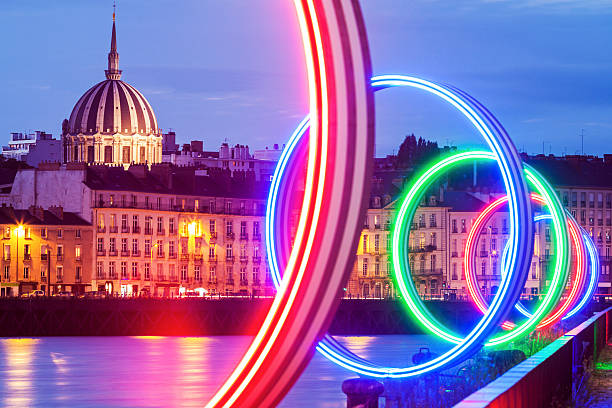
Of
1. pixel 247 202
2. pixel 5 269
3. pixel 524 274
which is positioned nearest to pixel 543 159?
pixel 247 202

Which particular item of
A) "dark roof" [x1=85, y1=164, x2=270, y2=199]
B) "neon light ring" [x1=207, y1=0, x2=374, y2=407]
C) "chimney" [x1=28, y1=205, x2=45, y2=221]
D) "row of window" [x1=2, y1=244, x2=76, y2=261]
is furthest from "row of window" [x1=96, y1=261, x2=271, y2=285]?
"neon light ring" [x1=207, y1=0, x2=374, y2=407]

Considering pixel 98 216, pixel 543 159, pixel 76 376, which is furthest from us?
pixel 543 159

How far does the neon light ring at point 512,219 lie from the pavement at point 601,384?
7.03 feet

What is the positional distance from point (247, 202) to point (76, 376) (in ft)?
233

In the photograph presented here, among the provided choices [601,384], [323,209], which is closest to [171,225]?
[601,384]

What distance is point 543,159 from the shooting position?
162500 millimetres

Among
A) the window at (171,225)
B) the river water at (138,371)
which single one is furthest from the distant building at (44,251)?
the river water at (138,371)

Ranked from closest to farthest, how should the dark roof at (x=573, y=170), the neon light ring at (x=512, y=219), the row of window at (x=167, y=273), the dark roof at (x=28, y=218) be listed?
the neon light ring at (x=512, y=219)
the dark roof at (x=28, y=218)
the row of window at (x=167, y=273)
the dark roof at (x=573, y=170)

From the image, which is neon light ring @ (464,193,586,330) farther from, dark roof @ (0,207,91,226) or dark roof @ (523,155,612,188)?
dark roof @ (523,155,612,188)

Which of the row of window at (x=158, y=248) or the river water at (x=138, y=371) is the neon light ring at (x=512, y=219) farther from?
the row of window at (x=158, y=248)

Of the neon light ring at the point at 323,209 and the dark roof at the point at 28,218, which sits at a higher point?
the dark roof at the point at 28,218

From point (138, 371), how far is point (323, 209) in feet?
196

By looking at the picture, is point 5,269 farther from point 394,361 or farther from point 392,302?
point 394,361

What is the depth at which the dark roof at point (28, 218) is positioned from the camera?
384ft
